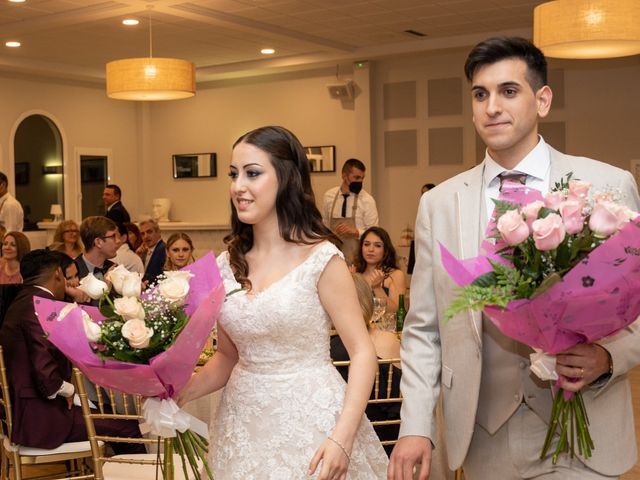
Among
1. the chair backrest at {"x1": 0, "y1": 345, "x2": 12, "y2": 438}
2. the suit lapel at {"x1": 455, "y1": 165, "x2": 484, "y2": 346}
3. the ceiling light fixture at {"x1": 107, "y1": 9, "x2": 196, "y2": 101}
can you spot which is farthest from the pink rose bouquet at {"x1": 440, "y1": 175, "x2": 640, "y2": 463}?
the ceiling light fixture at {"x1": 107, "y1": 9, "x2": 196, "y2": 101}

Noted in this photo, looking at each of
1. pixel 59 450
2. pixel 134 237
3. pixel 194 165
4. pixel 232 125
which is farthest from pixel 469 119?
pixel 59 450

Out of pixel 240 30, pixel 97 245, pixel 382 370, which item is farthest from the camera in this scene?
pixel 240 30

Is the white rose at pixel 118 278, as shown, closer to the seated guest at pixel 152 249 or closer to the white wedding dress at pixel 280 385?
the white wedding dress at pixel 280 385

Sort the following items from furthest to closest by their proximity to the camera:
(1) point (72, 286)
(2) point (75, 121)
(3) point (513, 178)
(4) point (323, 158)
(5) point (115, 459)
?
1. (2) point (75, 121)
2. (4) point (323, 158)
3. (1) point (72, 286)
4. (5) point (115, 459)
5. (3) point (513, 178)

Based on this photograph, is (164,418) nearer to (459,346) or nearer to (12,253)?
(459,346)

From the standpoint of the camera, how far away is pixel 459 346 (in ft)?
7.16

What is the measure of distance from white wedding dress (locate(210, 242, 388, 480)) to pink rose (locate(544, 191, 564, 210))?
0.94 metres

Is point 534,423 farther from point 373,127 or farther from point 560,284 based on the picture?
point 373,127

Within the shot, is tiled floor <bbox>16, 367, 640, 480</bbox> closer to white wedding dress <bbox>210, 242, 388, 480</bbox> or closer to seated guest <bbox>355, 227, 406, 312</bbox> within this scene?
seated guest <bbox>355, 227, 406, 312</bbox>

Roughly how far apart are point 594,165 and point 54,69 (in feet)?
42.0

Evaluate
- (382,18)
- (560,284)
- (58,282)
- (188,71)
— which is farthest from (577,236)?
(382,18)

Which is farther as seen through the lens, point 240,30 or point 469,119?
point 469,119

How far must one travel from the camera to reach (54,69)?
1369 centimetres

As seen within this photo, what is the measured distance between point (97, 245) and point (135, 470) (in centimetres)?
308
